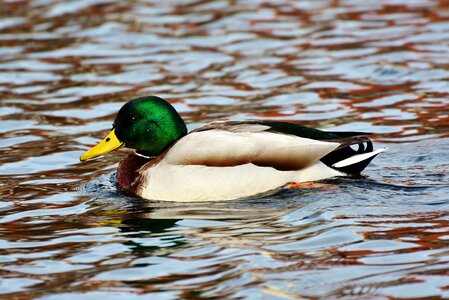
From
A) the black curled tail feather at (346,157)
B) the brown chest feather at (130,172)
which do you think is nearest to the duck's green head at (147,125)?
the brown chest feather at (130,172)

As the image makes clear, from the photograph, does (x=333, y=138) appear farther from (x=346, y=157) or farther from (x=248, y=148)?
(x=248, y=148)

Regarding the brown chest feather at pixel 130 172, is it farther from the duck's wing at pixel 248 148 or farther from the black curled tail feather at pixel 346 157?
the black curled tail feather at pixel 346 157

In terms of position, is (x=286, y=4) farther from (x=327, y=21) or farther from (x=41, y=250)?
(x=41, y=250)

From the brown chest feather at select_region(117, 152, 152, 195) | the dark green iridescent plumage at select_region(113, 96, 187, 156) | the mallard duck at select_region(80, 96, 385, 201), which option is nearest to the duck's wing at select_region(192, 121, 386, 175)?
the mallard duck at select_region(80, 96, 385, 201)

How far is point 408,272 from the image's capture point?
6.50m

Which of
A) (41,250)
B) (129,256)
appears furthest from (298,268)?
(41,250)

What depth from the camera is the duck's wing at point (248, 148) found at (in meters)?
8.67

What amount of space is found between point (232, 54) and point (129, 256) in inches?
287

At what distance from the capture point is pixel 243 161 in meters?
8.70

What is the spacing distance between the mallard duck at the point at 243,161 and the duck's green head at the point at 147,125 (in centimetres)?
19

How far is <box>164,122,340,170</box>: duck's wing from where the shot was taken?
8672mm

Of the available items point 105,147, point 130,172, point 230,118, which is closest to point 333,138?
point 130,172

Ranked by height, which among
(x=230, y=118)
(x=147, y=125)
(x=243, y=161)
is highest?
(x=147, y=125)

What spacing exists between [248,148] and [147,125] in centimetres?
103
